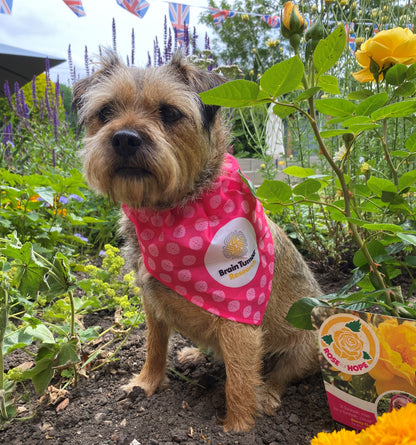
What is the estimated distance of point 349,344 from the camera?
134 centimetres

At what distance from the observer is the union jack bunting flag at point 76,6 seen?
5.24 metres

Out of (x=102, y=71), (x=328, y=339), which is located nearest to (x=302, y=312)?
(x=328, y=339)

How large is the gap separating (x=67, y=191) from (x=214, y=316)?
1.48 m

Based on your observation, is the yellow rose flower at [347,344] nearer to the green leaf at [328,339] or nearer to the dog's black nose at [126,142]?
the green leaf at [328,339]

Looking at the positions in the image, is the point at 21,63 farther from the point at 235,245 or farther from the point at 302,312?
the point at 302,312

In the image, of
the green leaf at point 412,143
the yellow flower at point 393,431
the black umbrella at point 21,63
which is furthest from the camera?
the black umbrella at point 21,63

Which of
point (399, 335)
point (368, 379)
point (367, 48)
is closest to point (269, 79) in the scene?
point (367, 48)

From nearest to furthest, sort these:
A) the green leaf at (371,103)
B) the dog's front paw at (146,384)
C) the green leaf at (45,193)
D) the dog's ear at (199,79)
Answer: the green leaf at (371,103) → the dog's ear at (199,79) → the dog's front paw at (146,384) → the green leaf at (45,193)

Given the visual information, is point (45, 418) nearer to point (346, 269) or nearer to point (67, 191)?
point (67, 191)

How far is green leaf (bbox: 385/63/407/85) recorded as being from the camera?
1204 mm

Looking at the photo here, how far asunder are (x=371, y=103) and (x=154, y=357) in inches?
63.2

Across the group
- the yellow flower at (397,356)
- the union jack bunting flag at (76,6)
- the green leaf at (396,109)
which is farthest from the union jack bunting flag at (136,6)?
the yellow flower at (397,356)

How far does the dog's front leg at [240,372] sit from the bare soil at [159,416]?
0.19 feet

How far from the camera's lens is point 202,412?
182 centimetres
